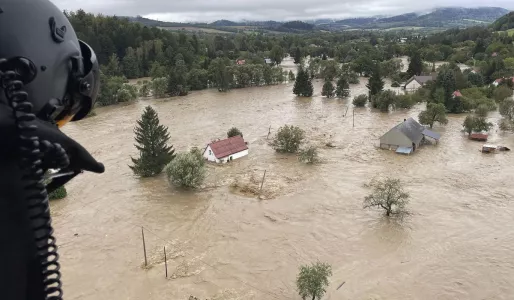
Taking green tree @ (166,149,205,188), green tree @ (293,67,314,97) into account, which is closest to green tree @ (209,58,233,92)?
green tree @ (293,67,314,97)

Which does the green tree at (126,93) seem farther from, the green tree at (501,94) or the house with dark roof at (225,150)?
the green tree at (501,94)

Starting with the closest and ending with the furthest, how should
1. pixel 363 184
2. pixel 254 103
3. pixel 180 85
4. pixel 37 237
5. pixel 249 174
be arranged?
pixel 37 237 < pixel 363 184 < pixel 249 174 < pixel 254 103 < pixel 180 85

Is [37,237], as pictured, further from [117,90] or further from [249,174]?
[117,90]

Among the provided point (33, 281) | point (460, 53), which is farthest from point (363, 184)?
point (460, 53)

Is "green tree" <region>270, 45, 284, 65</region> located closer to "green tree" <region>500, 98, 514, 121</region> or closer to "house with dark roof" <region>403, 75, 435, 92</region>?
"house with dark roof" <region>403, 75, 435, 92</region>

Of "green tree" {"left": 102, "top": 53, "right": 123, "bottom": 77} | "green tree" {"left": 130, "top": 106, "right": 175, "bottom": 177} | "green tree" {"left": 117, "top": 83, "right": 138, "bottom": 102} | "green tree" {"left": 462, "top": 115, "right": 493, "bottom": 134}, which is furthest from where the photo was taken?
"green tree" {"left": 102, "top": 53, "right": 123, "bottom": 77}
